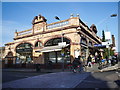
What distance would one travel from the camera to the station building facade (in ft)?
59.4

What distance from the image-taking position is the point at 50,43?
21.0 metres

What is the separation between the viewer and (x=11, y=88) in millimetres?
6781

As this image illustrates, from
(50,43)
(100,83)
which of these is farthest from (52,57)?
(100,83)

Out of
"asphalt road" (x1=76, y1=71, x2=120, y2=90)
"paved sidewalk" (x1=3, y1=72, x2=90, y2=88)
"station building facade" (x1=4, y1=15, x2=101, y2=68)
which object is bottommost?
"paved sidewalk" (x1=3, y1=72, x2=90, y2=88)

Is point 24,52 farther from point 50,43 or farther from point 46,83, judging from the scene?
point 46,83

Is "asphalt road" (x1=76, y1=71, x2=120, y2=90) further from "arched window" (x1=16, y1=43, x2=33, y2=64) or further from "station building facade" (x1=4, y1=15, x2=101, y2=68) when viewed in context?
"arched window" (x1=16, y1=43, x2=33, y2=64)

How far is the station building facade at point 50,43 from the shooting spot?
59.4ft

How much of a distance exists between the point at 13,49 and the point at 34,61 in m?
8.03

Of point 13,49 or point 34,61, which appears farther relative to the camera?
point 13,49

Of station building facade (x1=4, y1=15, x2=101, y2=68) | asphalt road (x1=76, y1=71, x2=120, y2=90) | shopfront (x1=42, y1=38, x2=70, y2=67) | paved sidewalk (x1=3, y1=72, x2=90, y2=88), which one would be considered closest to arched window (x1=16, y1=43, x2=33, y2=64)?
station building facade (x1=4, y1=15, x2=101, y2=68)

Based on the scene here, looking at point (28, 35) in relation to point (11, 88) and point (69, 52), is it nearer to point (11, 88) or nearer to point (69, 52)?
point (69, 52)

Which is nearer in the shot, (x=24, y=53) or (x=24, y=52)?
(x=24, y=52)

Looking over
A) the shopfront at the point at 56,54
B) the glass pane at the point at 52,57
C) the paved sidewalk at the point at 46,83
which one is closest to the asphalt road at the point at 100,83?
the paved sidewalk at the point at 46,83

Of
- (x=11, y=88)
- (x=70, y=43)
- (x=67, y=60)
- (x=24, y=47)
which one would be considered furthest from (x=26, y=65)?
(x=11, y=88)
